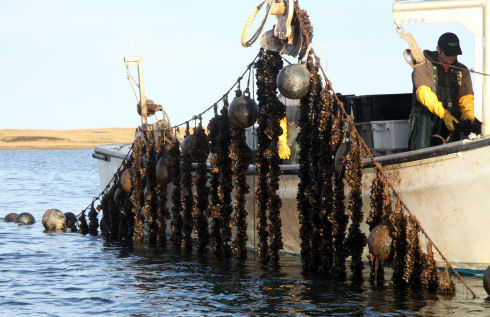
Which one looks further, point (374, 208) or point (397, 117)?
point (397, 117)

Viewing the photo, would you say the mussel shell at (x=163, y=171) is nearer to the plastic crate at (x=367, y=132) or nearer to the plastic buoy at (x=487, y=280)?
the plastic crate at (x=367, y=132)

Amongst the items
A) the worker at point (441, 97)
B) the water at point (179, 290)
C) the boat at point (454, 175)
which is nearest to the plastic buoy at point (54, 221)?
the water at point (179, 290)

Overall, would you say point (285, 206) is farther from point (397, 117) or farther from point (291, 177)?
point (397, 117)

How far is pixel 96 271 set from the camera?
14891 mm

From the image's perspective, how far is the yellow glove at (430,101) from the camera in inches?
495

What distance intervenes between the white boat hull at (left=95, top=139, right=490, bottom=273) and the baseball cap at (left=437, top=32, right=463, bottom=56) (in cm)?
201

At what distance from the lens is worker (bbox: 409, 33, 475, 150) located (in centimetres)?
1272

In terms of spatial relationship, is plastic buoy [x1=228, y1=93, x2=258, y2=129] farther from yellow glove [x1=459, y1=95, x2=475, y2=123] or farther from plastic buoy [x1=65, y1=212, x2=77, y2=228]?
plastic buoy [x1=65, y1=212, x2=77, y2=228]

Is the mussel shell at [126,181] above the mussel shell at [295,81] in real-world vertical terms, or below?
below

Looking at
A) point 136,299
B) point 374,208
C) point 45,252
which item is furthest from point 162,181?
point 374,208

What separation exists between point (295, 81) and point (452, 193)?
10.1 feet

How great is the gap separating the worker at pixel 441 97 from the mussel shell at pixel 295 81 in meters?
1.89

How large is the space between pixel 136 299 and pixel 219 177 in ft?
11.6

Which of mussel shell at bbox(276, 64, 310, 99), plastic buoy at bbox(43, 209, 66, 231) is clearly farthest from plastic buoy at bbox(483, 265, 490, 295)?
plastic buoy at bbox(43, 209, 66, 231)
